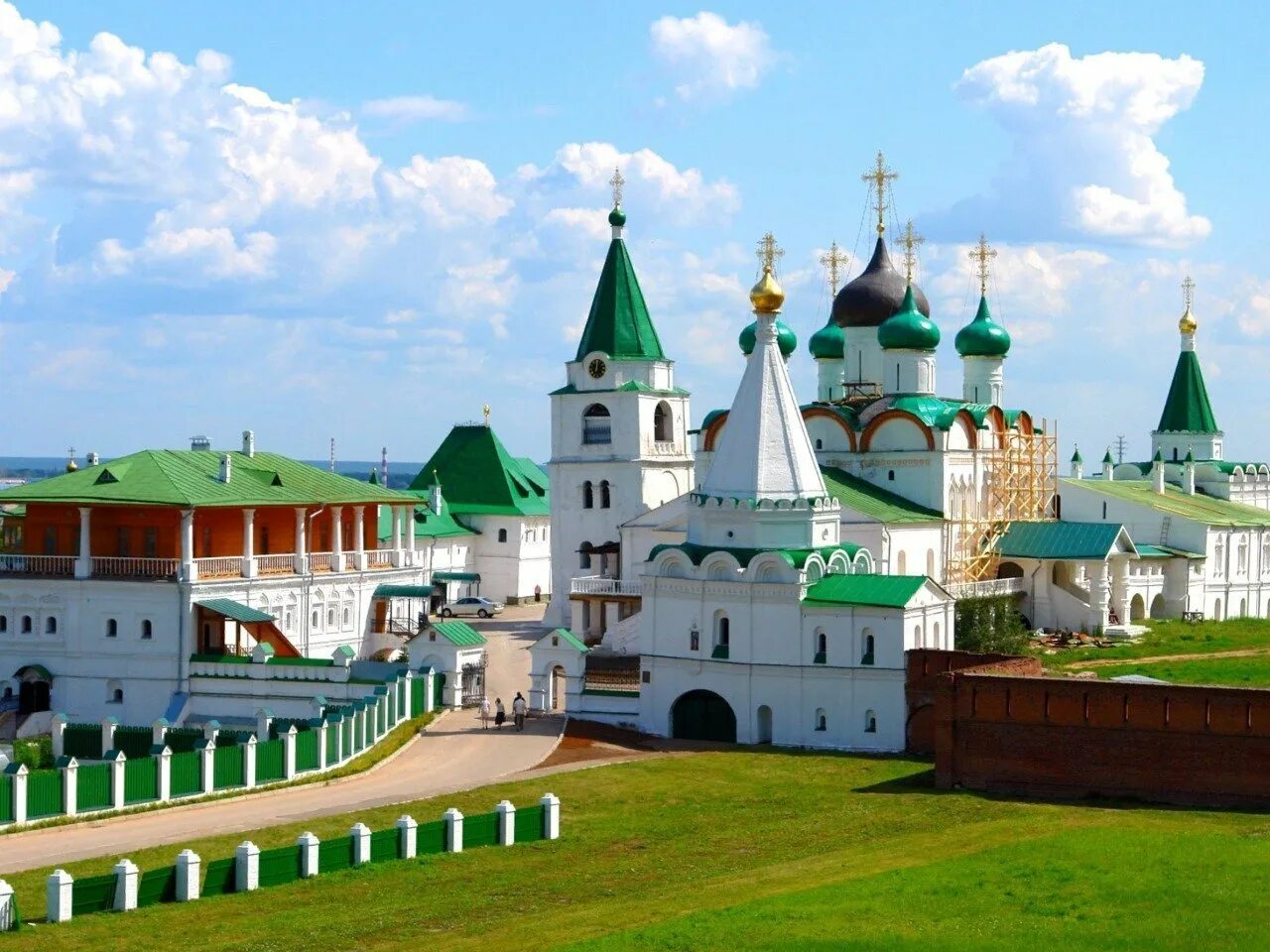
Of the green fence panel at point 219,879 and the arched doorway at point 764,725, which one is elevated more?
the arched doorway at point 764,725

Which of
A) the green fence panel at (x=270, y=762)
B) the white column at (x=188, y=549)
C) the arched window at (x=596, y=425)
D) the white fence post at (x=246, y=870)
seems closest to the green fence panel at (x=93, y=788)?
the green fence panel at (x=270, y=762)

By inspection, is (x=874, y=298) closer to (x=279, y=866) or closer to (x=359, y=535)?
(x=359, y=535)

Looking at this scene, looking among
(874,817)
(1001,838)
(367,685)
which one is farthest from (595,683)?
(1001,838)

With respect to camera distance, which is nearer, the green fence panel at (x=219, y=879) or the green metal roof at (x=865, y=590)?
the green fence panel at (x=219, y=879)

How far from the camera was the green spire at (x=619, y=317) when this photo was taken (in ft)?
170

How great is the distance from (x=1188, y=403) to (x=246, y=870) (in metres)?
49.9

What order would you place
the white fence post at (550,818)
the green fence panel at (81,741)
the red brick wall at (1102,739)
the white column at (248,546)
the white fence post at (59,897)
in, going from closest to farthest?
the white fence post at (59,897) < the white fence post at (550,818) < the red brick wall at (1102,739) < the green fence panel at (81,741) < the white column at (248,546)

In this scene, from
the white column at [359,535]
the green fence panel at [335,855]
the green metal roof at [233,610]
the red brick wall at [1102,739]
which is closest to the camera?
the green fence panel at [335,855]

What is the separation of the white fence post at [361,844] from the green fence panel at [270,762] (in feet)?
20.5

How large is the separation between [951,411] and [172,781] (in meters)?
26.4

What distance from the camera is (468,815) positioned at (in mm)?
27328

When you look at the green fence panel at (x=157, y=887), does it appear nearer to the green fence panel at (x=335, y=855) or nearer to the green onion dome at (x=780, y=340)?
the green fence panel at (x=335, y=855)

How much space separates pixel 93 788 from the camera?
2828 centimetres

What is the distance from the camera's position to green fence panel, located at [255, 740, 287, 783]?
1213 inches
